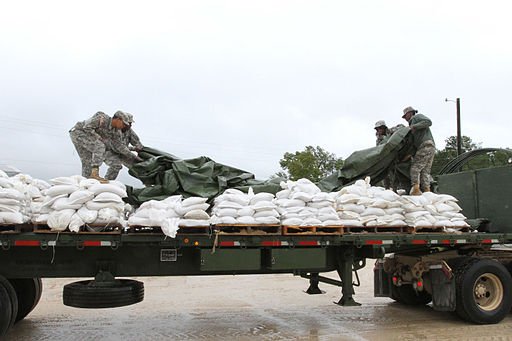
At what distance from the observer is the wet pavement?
6.94 meters

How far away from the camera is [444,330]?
23.8 ft

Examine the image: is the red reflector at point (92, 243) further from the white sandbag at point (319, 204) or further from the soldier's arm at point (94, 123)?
the white sandbag at point (319, 204)

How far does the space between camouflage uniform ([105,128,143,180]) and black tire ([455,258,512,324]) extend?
534 cm

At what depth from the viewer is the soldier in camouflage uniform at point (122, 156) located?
24.2 feet

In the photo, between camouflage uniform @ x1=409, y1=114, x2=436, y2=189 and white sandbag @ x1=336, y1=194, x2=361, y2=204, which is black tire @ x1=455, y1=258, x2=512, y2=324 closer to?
camouflage uniform @ x1=409, y1=114, x2=436, y2=189

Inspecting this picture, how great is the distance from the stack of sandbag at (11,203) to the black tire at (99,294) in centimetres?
107

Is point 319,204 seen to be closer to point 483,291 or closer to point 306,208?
point 306,208

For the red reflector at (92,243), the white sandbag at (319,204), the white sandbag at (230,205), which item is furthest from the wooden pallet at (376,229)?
the red reflector at (92,243)

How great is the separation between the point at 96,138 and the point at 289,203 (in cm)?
291

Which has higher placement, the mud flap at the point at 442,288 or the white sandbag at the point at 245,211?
the white sandbag at the point at 245,211

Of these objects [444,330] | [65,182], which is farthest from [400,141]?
[65,182]

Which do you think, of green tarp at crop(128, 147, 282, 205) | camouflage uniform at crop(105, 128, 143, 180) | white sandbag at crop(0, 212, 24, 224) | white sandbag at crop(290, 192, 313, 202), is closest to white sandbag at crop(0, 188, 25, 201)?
white sandbag at crop(0, 212, 24, 224)

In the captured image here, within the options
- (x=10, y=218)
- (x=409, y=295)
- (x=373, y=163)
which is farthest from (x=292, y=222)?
(x=409, y=295)

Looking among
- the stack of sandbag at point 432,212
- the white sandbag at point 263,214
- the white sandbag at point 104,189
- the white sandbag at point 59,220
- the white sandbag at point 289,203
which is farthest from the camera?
the stack of sandbag at point 432,212
